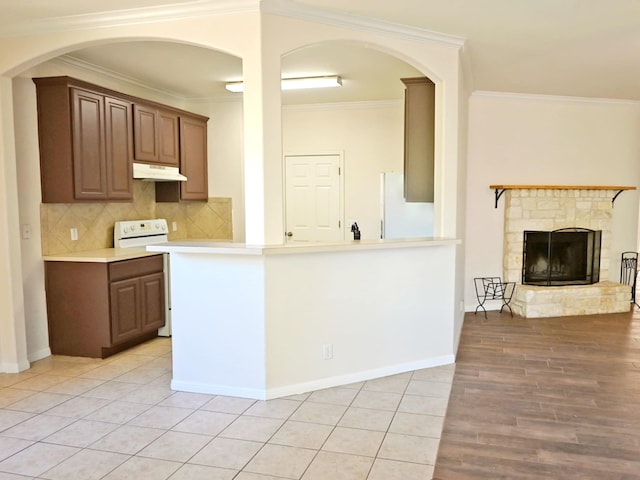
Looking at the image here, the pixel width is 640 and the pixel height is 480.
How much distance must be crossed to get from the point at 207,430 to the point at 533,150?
203 inches

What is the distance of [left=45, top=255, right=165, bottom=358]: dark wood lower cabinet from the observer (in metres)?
4.30

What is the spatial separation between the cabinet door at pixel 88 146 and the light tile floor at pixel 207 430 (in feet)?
5.13

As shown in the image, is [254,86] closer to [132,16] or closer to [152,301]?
[132,16]

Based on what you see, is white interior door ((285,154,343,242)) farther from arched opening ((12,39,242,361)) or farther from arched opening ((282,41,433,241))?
arched opening ((12,39,242,361))

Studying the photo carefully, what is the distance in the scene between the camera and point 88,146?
4.41m

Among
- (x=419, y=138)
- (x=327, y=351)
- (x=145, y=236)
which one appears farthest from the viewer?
(x=145, y=236)

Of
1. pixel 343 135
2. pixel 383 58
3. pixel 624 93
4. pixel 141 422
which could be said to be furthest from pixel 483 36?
pixel 141 422

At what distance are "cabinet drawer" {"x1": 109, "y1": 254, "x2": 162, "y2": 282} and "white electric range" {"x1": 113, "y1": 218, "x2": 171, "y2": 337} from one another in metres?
0.12

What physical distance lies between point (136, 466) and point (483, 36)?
3748mm

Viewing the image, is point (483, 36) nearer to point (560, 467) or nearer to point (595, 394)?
point (595, 394)

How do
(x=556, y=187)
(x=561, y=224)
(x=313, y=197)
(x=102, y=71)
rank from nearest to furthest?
(x=102, y=71) < (x=556, y=187) < (x=561, y=224) < (x=313, y=197)

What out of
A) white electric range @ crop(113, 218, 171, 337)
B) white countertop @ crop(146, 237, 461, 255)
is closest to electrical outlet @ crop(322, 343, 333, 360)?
white countertop @ crop(146, 237, 461, 255)

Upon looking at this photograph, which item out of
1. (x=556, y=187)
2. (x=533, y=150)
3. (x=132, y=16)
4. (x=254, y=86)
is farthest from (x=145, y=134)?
(x=556, y=187)

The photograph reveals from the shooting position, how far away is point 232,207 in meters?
6.52
